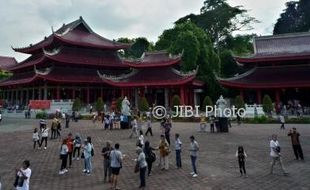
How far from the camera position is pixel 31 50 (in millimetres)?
58000

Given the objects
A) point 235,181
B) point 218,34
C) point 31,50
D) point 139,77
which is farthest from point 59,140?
point 218,34

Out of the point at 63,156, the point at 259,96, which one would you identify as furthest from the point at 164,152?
the point at 259,96

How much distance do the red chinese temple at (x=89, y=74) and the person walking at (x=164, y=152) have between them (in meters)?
30.1

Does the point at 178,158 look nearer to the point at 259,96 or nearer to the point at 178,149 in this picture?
the point at 178,149

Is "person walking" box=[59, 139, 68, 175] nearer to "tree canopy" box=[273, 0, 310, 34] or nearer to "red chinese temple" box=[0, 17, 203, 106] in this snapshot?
"red chinese temple" box=[0, 17, 203, 106]

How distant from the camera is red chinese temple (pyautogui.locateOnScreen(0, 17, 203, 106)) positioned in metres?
48.2

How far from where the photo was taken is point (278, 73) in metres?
42.9

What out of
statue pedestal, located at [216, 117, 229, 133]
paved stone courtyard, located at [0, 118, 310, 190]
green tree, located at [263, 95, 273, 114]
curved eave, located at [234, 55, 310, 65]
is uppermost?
curved eave, located at [234, 55, 310, 65]

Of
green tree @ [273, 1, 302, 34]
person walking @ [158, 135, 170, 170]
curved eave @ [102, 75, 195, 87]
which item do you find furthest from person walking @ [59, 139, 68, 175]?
green tree @ [273, 1, 302, 34]

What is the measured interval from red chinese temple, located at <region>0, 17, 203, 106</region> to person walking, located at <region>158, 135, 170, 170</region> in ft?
98.9

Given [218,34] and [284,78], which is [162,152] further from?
[218,34]

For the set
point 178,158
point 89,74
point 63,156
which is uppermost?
point 89,74

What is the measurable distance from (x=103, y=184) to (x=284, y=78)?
115ft

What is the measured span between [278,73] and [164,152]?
32.9m
